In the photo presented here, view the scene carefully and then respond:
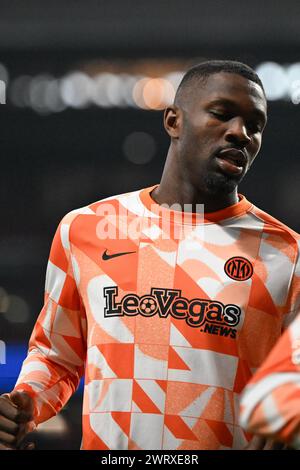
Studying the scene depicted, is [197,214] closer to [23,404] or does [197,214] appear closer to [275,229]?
[275,229]

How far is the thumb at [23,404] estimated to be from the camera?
6.95 feet

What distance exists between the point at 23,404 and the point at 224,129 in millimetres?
905

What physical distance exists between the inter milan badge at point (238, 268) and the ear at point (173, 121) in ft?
1.38

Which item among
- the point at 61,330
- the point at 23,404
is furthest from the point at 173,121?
the point at 23,404

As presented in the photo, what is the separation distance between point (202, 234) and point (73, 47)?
530 cm

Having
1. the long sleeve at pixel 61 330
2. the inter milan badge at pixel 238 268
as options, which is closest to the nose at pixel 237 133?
the inter milan badge at pixel 238 268

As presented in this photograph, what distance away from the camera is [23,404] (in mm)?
2141

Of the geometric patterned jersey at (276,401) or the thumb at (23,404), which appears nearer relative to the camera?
the geometric patterned jersey at (276,401)

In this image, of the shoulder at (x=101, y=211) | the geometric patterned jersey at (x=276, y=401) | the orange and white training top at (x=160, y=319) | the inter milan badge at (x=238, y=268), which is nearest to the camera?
the geometric patterned jersey at (x=276, y=401)

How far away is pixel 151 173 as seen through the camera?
7.41 metres

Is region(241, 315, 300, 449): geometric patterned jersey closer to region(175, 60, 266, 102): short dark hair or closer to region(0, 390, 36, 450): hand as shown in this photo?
region(0, 390, 36, 450): hand

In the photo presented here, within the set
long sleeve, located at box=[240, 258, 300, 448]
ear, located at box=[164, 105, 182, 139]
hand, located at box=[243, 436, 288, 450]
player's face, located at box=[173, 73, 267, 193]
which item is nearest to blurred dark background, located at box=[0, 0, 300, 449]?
ear, located at box=[164, 105, 182, 139]

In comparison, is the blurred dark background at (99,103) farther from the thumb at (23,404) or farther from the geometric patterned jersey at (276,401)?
the geometric patterned jersey at (276,401)
